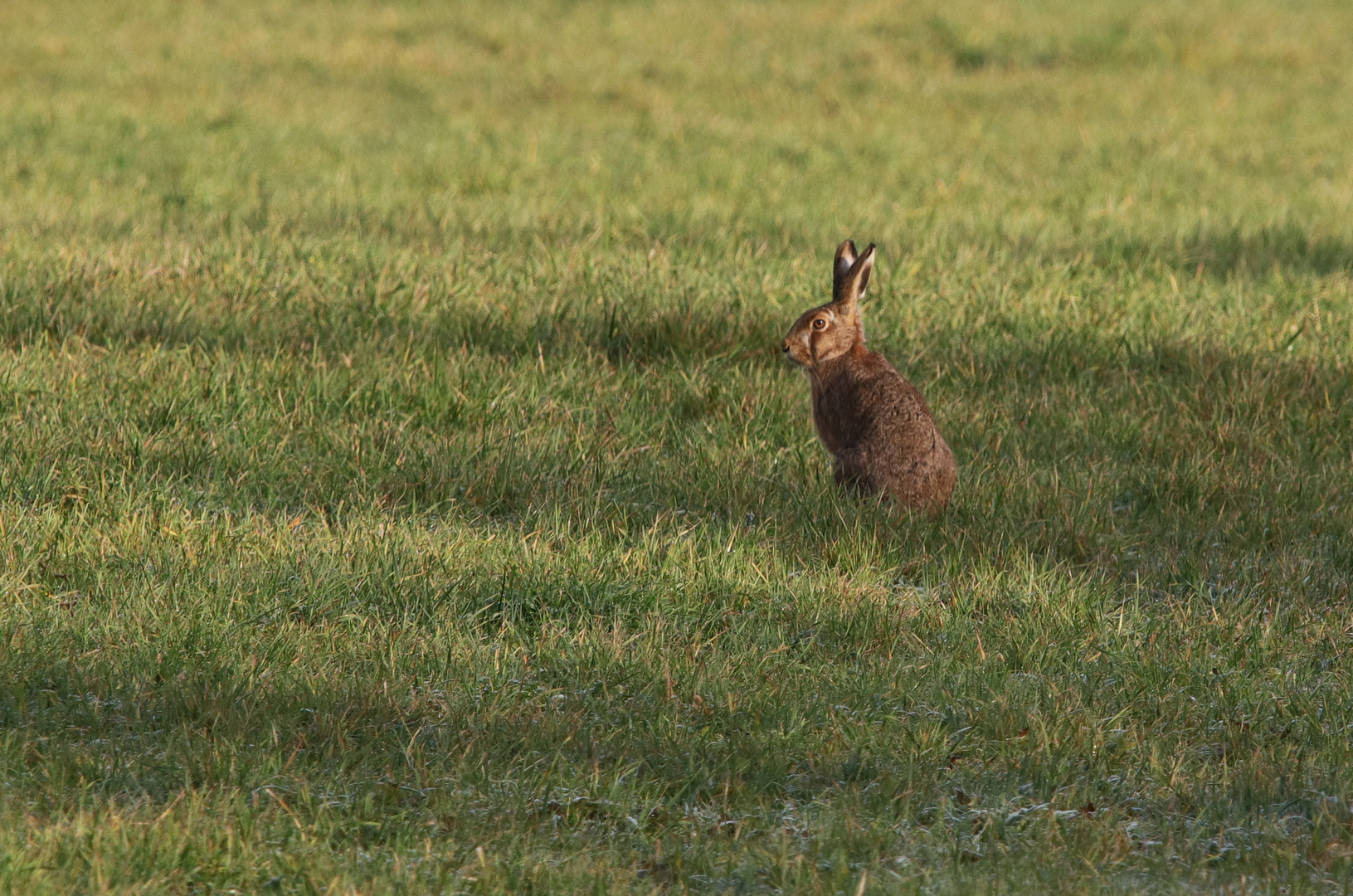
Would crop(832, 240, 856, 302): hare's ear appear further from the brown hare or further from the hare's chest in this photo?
the hare's chest

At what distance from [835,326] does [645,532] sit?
126cm

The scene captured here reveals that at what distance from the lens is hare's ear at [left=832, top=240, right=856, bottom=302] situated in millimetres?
6133

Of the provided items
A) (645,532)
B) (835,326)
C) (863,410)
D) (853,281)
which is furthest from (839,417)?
(645,532)

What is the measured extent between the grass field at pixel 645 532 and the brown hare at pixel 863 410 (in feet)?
0.50

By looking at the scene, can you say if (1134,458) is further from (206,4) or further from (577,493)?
(206,4)

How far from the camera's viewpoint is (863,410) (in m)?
5.76

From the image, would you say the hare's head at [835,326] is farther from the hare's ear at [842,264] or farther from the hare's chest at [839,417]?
the hare's chest at [839,417]

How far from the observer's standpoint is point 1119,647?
180 inches

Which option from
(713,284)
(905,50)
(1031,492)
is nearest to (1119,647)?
(1031,492)

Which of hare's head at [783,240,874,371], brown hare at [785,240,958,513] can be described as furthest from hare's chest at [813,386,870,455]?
hare's head at [783,240,874,371]

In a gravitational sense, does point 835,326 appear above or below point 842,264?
below

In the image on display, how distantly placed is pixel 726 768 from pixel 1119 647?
4.59 ft

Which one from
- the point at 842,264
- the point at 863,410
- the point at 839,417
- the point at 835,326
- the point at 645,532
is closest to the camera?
the point at 645,532

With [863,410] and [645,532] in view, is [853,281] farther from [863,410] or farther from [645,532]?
[645,532]
